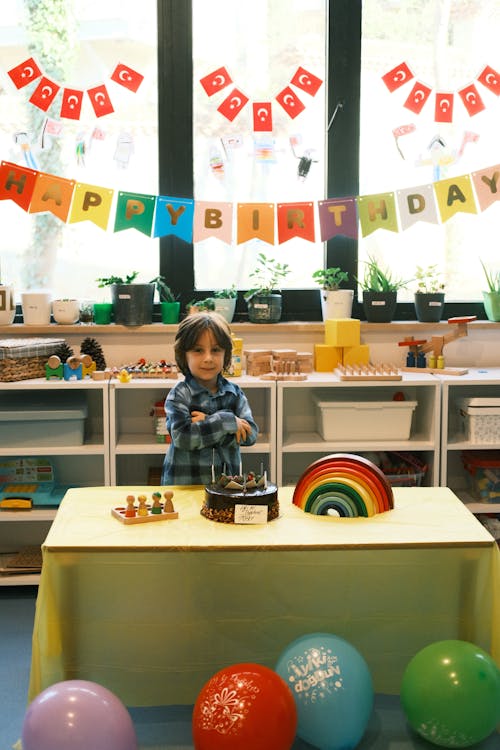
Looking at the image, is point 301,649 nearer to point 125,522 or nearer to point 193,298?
point 125,522

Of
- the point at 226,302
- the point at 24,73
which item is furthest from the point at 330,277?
the point at 24,73

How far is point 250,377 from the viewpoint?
3576 mm

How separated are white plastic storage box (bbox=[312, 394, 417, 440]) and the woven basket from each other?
1.12 meters

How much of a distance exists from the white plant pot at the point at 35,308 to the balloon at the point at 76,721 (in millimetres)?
1993

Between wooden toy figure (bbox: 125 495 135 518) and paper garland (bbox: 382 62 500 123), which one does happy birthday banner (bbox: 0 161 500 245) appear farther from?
wooden toy figure (bbox: 125 495 135 518)

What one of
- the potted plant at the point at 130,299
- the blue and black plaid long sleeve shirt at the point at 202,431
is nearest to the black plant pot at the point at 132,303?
the potted plant at the point at 130,299

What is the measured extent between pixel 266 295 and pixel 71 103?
3.76 feet

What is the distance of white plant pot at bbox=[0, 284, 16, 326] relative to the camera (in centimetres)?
366

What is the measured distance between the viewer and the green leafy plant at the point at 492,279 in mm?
3877

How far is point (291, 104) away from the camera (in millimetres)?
3754

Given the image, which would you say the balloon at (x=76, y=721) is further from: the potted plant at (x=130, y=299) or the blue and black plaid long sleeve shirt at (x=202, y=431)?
the potted plant at (x=130, y=299)

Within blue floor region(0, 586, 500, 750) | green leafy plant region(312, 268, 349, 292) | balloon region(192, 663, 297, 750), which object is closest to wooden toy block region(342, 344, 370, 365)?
green leafy plant region(312, 268, 349, 292)

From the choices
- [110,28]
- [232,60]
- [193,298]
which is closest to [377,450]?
[193,298]

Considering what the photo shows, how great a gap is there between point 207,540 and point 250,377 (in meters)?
1.48
